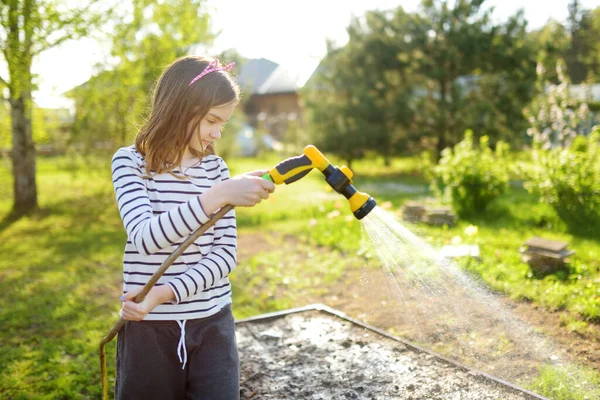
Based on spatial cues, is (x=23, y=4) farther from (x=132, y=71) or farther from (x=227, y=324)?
(x=227, y=324)

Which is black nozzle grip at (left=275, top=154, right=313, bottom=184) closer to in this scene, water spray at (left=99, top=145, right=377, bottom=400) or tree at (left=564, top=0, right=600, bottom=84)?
water spray at (left=99, top=145, right=377, bottom=400)

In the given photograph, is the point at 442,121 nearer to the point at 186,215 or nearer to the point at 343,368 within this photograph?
the point at 343,368

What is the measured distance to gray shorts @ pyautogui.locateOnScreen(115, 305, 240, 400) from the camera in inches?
77.5

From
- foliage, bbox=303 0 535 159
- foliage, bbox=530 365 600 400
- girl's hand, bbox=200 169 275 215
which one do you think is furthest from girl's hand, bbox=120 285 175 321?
foliage, bbox=303 0 535 159

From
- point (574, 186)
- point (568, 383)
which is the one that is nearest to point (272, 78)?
point (574, 186)

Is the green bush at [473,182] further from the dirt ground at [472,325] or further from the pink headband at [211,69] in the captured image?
the pink headband at [211,69]

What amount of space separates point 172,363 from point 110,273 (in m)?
4.02

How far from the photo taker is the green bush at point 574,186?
603 centimetres

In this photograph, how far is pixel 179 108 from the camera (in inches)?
78.5

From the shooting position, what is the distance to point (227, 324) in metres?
2.09

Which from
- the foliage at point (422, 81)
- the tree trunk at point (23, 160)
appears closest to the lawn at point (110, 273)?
the tree trunk at point (23, 160)

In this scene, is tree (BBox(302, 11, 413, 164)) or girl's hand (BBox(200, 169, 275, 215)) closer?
girl's hand (BBox(200, 169, 275, 215))

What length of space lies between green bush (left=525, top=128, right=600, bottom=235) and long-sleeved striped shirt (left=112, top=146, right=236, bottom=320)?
513 centimetres

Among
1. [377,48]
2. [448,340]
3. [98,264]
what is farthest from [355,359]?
[377,48]
